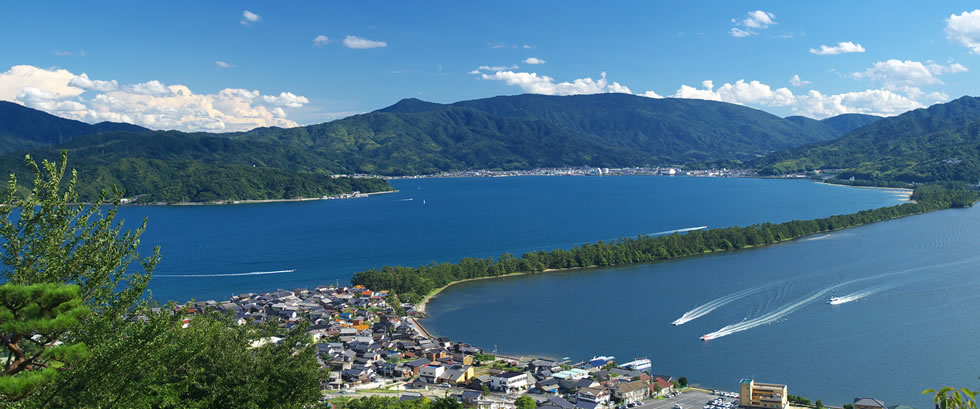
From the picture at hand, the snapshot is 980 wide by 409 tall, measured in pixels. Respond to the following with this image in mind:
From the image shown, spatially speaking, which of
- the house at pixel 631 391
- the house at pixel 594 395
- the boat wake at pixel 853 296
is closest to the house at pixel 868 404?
the house at pixel 631 391

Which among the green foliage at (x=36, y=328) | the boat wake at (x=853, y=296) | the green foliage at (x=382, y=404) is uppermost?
the green foliage at (x=36, y=328)

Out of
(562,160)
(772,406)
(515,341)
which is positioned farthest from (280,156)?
(772,406)

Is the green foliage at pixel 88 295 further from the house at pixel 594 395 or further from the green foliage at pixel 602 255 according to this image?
the green foliage at pixel 602 255

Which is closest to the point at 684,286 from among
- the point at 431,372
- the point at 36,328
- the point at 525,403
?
the point at 431,372

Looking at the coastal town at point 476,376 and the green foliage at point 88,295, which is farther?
the coastal town at point 476,376

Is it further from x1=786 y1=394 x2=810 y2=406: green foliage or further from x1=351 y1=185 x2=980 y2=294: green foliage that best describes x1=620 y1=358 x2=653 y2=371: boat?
x1=351 y1=185 x2=980 y2=294: green foliage

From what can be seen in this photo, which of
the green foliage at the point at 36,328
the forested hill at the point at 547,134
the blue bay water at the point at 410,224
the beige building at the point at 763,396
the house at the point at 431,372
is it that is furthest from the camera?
the forested hill at the point at 547,134
